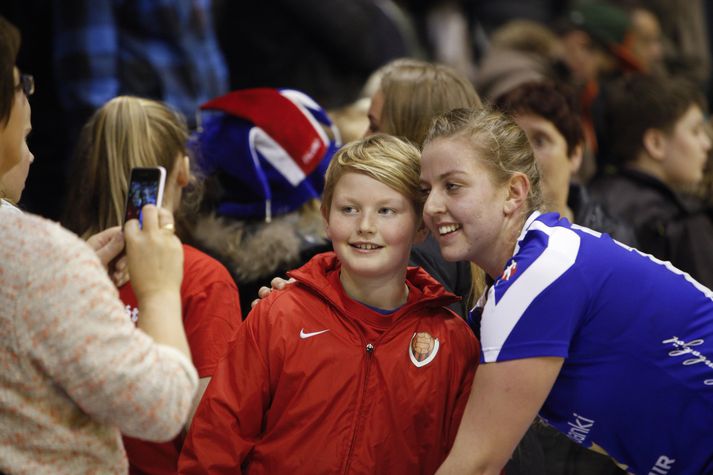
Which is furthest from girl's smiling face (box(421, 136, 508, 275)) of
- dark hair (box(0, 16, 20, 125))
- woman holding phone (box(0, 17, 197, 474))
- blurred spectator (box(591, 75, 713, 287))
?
blurred spectator (box(591, 75, 713, 287))

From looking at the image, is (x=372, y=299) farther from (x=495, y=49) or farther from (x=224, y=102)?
(x=495, y=49)

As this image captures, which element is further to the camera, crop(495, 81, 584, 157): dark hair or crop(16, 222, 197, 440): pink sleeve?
crop(495, 81, 584, 157): dark hair

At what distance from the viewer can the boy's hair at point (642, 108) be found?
5.06 m

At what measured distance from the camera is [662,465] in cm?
261

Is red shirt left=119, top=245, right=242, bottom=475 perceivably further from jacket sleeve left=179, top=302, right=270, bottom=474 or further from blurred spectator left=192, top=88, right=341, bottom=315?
blurred spectator left=192, top=88, right=341, bottom=315

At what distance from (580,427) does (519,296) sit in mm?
448

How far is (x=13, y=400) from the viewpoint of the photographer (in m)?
2.05

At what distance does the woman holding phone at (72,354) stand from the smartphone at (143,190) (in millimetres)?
214

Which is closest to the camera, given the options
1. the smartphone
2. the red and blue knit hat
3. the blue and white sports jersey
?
the smartphone

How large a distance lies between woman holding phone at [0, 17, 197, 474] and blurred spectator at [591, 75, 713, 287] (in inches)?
121

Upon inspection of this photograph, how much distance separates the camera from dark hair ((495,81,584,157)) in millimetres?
4055

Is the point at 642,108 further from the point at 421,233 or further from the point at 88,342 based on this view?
the point at 88,342

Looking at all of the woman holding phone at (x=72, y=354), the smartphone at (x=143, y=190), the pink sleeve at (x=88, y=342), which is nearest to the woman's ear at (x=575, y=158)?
the smartphone at (x=143, y=190)

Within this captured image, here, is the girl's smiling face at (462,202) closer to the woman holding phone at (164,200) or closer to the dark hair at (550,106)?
the woman holding phone at (164,200)
